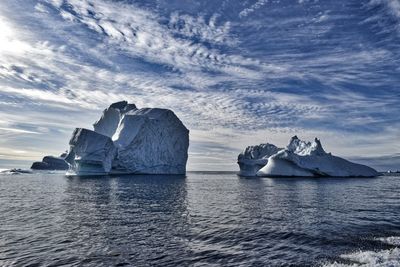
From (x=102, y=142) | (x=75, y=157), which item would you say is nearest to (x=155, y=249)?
(x=102, y=142)

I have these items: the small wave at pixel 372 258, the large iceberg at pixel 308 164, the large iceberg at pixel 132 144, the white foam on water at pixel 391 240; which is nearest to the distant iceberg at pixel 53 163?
the large iceberg at pixel 132 144

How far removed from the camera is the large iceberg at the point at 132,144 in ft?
203

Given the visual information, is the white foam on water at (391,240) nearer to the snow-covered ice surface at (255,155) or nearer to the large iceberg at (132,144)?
the large iceberg at (132,144)

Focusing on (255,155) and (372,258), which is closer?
(372,258)

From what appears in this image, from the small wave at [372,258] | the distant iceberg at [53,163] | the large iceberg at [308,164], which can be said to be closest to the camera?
the small wave at [372,258]

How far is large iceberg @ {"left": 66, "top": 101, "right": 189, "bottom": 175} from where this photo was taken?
203 feet

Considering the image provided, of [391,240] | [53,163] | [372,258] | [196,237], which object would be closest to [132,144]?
[196,237]

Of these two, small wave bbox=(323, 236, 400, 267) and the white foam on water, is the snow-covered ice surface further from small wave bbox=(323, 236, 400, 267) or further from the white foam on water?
small wave bbox=(323, 236, 400, 267)

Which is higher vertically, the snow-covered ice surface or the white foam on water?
the snow-covered ice surface

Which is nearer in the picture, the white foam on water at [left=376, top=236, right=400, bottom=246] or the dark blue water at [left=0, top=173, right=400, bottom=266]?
the dark blue water at [left=0, top=173, right=400, bottom=266]

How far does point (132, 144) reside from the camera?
67438 mm

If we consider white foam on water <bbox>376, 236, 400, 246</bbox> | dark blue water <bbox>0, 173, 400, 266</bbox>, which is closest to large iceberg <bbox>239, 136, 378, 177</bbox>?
dark blue water <bbox>0, 173, 400, 266</bbox>

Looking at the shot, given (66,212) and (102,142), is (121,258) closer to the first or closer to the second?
(66,212)

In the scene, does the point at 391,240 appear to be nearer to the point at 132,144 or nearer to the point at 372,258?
the point at 372,258
